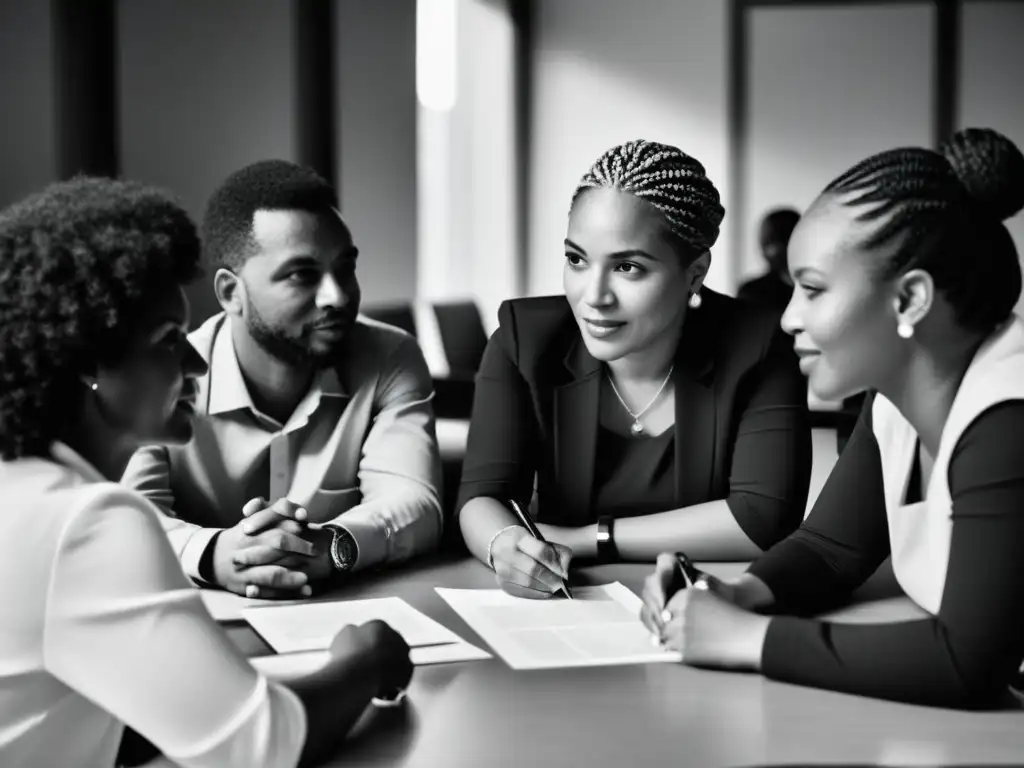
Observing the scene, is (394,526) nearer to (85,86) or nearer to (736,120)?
(85,86)

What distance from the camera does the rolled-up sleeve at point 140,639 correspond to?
98 cm

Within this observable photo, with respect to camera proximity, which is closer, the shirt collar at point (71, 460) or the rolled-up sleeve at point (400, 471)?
the shirt collar at point (71, 460)

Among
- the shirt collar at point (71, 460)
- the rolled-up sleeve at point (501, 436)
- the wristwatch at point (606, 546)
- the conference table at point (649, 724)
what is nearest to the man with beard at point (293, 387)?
the rolled-up sleeve at point (501, 436)

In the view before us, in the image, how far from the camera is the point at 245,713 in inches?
40.6

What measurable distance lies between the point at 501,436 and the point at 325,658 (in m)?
0.80

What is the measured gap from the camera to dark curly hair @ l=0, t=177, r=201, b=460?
1.04 meters

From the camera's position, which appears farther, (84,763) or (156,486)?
(156,486)

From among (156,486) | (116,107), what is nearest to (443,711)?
(156,486)

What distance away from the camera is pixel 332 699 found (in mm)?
1157

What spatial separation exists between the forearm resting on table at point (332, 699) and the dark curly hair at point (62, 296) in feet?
1.12

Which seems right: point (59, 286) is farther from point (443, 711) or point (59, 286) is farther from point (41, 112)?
point (41, 112)

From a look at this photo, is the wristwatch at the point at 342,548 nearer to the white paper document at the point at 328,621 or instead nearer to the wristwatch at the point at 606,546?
the white paper document at the point at 328,621

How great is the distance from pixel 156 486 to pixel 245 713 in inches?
47.6

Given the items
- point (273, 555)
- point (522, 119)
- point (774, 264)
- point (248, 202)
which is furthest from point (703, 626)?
point (522, 119)
